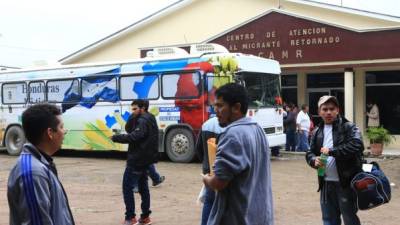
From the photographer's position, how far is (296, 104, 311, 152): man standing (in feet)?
61.7

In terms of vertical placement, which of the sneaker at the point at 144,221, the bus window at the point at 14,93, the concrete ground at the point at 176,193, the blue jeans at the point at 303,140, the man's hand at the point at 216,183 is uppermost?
the bus window at the point at 14,93

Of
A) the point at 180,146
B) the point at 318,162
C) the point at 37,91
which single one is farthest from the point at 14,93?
the point at 318,162

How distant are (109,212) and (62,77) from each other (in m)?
10.1

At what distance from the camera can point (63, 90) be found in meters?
18.4

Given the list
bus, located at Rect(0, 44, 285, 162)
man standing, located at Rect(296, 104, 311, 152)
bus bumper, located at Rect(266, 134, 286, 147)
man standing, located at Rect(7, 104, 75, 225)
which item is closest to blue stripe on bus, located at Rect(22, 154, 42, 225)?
man standing, located at Rect(7, 104, 75, 225)

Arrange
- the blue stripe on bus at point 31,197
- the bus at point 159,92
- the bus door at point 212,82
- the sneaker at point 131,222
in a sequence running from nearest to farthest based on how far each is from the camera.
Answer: the blue stripe on bus at point 31,197 → the sneaker at point 131,222 → the bus door at point 212,82 → the bus at point 159,92

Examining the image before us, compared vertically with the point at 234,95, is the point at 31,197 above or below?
below

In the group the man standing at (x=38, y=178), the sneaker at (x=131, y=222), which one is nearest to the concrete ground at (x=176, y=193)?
the sneaker at (x=131, y=222)

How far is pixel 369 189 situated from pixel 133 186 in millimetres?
3462

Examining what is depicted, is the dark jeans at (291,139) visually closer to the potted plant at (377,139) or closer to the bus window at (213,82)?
the potted plant at (377,139)

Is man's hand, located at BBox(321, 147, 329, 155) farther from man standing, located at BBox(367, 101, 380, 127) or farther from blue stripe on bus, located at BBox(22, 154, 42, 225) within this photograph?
man standing, located at BBox(367, 101, 380, 127)

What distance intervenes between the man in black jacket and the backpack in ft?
0.40

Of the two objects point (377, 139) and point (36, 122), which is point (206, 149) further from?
point (377, 139)

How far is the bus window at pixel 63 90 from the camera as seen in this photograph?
18172mm
